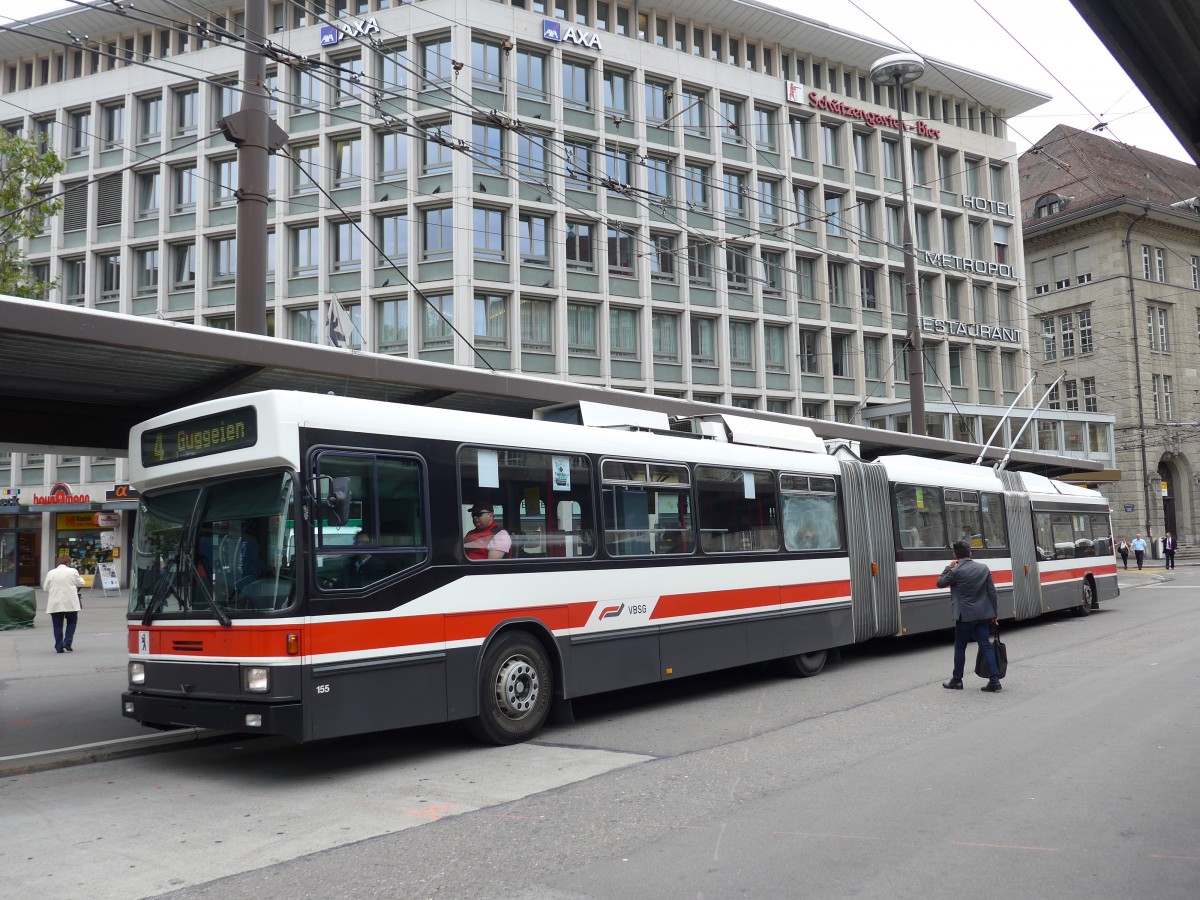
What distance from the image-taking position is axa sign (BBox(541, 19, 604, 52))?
39094 mm

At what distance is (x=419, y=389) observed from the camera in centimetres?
1158

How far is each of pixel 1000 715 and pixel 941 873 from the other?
5.02 m

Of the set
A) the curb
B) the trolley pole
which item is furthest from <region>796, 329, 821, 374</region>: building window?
the curb

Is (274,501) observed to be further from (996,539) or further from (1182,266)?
(1182,266)

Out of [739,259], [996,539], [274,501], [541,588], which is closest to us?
[274,501]

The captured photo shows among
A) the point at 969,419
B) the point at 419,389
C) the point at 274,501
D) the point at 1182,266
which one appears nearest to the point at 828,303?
the point at 969,419

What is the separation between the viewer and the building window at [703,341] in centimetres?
4346

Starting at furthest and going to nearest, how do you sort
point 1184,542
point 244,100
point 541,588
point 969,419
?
point 1184,542 < point 969,419 < point 244,100 < point 541,588

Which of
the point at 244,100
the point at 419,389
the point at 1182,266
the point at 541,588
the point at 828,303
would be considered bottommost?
the point at 541,588

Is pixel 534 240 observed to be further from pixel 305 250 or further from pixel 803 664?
pixel 803 664

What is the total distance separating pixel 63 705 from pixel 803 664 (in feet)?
28.6

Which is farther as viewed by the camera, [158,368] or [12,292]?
[12,292]

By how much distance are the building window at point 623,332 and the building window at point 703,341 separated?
10.0ft

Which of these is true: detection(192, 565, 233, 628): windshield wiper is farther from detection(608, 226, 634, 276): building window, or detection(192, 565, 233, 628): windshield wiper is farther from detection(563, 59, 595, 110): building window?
detection(563, 59, 595, 110): building window
